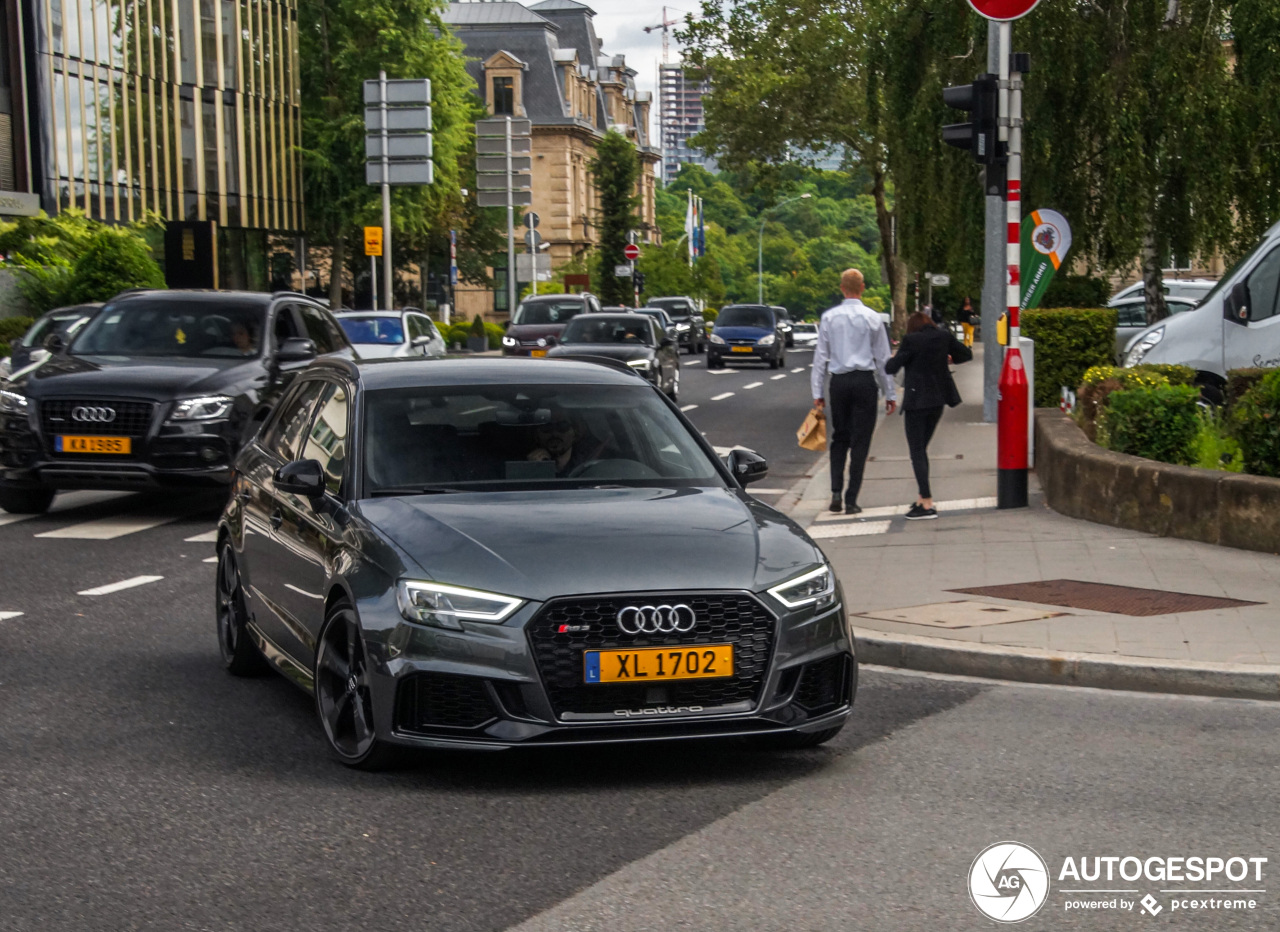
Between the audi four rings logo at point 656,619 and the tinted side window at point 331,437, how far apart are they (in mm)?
1614

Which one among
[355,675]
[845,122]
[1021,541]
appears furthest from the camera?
[845,122]

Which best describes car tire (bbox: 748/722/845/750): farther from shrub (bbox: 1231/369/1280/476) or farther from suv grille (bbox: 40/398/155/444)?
suv grille (bbox: 40/398/155/444)

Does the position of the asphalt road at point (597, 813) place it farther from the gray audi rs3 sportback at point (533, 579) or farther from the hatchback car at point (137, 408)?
the hatchback car at point (137, 408)

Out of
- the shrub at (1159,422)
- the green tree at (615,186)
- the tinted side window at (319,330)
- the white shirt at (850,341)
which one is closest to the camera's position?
the shrub at (1159,422)

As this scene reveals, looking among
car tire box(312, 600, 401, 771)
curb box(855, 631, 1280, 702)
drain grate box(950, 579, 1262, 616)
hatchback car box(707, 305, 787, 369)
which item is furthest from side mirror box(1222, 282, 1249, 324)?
hatchback car box(707, 305, 787, 369)

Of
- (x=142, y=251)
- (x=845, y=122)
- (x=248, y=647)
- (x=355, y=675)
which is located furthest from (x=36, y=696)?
(x=845, y=122)

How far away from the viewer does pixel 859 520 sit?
572 inches

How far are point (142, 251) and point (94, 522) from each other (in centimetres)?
2313

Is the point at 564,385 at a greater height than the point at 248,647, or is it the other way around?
the point at 564,385

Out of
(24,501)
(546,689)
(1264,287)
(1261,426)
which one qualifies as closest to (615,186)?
(1264,287)

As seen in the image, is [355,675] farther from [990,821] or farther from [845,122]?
[845,122]

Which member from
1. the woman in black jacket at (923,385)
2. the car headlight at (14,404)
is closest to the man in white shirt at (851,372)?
the woman in black jacket at (923,385)

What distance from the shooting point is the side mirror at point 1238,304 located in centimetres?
1700

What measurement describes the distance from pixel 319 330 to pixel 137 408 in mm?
2678
